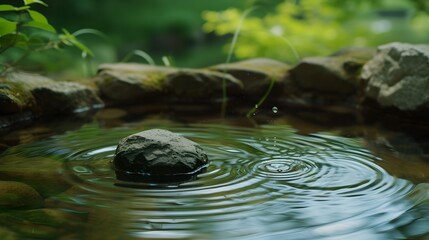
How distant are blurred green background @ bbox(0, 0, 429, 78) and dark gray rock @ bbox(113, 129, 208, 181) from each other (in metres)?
2.31

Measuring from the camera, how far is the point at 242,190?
236cm

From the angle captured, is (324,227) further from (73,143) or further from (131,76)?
(131,76)

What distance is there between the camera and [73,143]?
324 centimetres

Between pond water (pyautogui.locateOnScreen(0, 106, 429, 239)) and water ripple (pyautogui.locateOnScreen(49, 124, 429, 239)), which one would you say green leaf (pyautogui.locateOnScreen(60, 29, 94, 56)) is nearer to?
pond water (pyautogui.locateOnScreen(0, 106, 429, 239))

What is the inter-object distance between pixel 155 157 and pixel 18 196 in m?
0.66

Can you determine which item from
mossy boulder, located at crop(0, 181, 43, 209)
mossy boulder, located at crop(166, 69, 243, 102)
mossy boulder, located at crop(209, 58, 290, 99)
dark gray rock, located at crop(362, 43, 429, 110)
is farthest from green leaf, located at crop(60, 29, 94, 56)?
dark gray rock, located at crop(362, 43, 429, 110)

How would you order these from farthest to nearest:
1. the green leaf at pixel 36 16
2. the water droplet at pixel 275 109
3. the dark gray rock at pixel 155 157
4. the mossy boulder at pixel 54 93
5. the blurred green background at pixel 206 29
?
the blurred green background at pixel 206 29, the water droplet at pixel 275 109, the mossy boulder at pixel 54 93, the green leaf at pixel 36 16, the dark gray rock at pixel 155 157

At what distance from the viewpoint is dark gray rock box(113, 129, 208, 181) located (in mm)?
2568

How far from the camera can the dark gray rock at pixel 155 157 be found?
257cm

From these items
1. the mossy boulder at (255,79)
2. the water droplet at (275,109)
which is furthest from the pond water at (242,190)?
the mossy boulder at (255,79)

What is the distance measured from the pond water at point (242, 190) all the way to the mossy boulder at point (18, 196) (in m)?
0.04

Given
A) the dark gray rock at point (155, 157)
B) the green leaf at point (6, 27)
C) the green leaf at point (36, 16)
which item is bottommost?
the dark gray rock at point (155, 157)

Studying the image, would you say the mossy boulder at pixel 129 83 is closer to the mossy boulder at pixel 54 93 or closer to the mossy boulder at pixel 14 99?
the mossy boulder at pixel 54 93

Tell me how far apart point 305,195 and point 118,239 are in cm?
87
